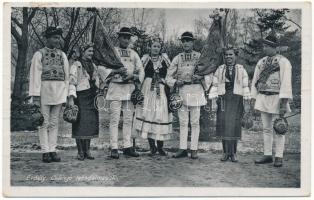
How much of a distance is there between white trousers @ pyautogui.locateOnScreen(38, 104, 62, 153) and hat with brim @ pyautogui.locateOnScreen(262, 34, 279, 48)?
10.2 feet

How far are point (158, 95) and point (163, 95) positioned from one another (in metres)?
0.07

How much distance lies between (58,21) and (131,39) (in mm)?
1086

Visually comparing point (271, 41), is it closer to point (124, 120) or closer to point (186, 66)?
point (186, 66)

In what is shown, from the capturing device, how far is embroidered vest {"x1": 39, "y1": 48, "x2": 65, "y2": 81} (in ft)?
24.4

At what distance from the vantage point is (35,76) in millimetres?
7453

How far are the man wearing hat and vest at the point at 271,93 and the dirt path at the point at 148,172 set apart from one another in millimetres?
229

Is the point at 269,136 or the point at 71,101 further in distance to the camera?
the point at 269,136

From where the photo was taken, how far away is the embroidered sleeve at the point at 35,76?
24.5ft

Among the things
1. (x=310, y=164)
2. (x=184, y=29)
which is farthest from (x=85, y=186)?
(x=310, y=164)

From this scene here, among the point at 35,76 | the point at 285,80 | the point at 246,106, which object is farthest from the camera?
the point at 246,106

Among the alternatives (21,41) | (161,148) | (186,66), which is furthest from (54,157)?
(186,66)

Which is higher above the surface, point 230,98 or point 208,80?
point 208,80

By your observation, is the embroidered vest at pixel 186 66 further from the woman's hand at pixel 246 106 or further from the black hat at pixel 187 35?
the woman's hand at pixel 246 106

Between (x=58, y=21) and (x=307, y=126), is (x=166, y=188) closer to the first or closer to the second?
(x=307, y=126)
